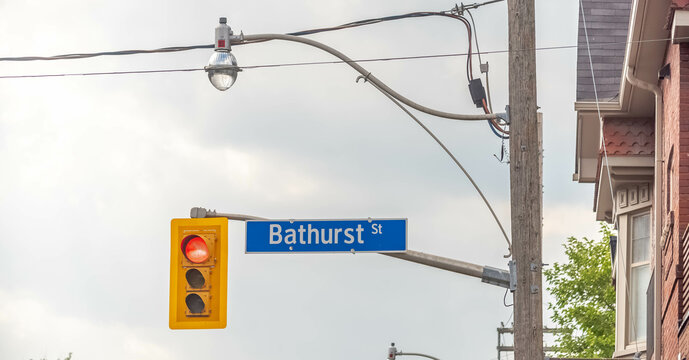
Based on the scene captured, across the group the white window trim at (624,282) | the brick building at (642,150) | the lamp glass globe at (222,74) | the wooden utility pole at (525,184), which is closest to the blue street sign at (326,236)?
the wooden utility pole at (525,184)

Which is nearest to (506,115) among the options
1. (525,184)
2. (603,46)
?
(525,184)

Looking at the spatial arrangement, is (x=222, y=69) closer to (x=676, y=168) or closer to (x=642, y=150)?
(x=676, y=168)

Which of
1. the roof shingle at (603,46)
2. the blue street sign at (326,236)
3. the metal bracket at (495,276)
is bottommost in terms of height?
the metal bracket at (495,276)

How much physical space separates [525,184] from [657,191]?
6.29m

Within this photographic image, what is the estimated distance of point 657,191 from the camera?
19016mm

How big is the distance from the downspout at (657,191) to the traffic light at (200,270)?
7855 mm

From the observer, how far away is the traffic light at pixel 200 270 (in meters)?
12.9

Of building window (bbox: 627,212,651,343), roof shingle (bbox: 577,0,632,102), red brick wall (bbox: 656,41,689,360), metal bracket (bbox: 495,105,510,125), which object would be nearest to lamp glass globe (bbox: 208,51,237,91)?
metal bracket (bbox: 495,105,510,125)

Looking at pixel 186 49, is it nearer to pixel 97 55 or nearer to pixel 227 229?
pixel 97 55

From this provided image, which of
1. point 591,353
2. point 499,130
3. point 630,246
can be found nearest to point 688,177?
point 499,130

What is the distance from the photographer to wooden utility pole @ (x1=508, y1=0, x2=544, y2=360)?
13273mm

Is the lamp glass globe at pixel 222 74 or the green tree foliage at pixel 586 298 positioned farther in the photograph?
the green tree foliage at pixel 586 298

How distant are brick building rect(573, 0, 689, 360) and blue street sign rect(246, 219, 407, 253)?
4070 mm

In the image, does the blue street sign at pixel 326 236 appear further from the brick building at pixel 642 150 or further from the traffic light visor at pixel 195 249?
the brick building at pixel 642 150
